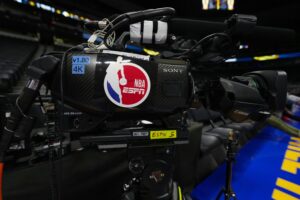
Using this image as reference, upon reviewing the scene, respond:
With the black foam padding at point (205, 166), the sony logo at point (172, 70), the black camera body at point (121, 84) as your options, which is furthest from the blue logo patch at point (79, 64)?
the black foam padding at point (205, 166)

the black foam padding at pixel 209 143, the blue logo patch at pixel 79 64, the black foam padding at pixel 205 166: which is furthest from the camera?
the black foam padding at pixel 209 143

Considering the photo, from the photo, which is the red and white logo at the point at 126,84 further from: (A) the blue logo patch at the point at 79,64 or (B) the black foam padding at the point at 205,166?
(B) the black foam padding at the point at 205,166

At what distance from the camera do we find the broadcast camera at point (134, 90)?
432 mm

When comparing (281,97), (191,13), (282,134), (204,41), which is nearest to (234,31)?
(204,41)

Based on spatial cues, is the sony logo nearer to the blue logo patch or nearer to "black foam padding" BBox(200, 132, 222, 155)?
the blue logo patch

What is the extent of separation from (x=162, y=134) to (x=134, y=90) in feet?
0.53

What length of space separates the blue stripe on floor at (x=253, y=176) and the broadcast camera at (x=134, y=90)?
78 centimetres

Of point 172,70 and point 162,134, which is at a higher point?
point 172,70

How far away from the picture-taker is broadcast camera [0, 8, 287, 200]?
1.42 ft

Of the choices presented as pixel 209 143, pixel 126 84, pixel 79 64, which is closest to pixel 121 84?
pixel 126 84

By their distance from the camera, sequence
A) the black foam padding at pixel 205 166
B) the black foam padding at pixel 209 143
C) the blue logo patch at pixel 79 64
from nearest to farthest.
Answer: the blue logo patch at pixel 79 64, the black foam padding at pixel 205 166, the black foam padding at pixel 209 143

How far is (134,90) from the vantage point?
18.0 inches

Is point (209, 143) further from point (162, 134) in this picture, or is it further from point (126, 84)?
point (126, 84)

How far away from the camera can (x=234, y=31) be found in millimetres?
498
